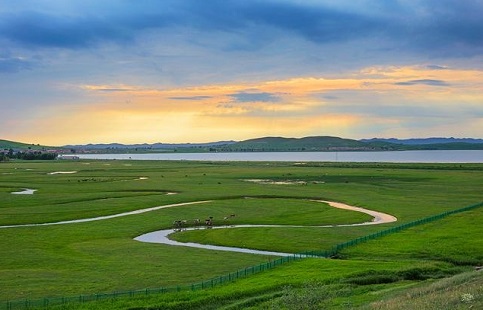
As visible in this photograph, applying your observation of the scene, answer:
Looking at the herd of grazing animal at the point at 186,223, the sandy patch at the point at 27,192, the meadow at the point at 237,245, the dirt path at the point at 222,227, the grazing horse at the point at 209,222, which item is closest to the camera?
the meadow at the point at 237,245

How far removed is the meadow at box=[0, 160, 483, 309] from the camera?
44.7m

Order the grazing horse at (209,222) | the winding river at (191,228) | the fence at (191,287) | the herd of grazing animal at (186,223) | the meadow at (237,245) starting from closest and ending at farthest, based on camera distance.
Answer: the fence at (191,287) < the meadow at (237,245) < the winding river at (191,228) < the herd of grazing animal at (186,223) < the grazing horse at (209,222)

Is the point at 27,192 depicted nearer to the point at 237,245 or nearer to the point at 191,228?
the point at 191,228

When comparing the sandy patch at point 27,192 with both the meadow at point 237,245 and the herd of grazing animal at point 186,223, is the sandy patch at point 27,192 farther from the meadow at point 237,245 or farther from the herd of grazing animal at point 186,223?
the herd of grazing animal at point 186,223

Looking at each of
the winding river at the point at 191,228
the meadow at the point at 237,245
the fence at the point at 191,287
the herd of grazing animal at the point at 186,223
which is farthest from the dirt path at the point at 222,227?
the fence at the point at 191,287

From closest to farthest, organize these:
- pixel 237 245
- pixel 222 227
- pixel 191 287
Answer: pixel 191 287, pixel 237 245, pixel 222 227

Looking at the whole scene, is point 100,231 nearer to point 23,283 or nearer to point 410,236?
point 23,283

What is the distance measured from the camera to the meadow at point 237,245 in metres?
44.7

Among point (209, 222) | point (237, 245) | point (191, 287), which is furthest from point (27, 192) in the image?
point (191, 287)

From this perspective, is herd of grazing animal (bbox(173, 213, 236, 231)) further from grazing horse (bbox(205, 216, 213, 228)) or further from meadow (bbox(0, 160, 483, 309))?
meadow (bbox(0, 160, 483, 309))

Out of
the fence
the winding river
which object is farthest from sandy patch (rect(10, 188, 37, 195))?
the fence

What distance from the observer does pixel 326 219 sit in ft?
289

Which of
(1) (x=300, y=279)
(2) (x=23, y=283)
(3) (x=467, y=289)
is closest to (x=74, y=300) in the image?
(2) (x=23, y=283)

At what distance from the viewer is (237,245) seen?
224 feet
